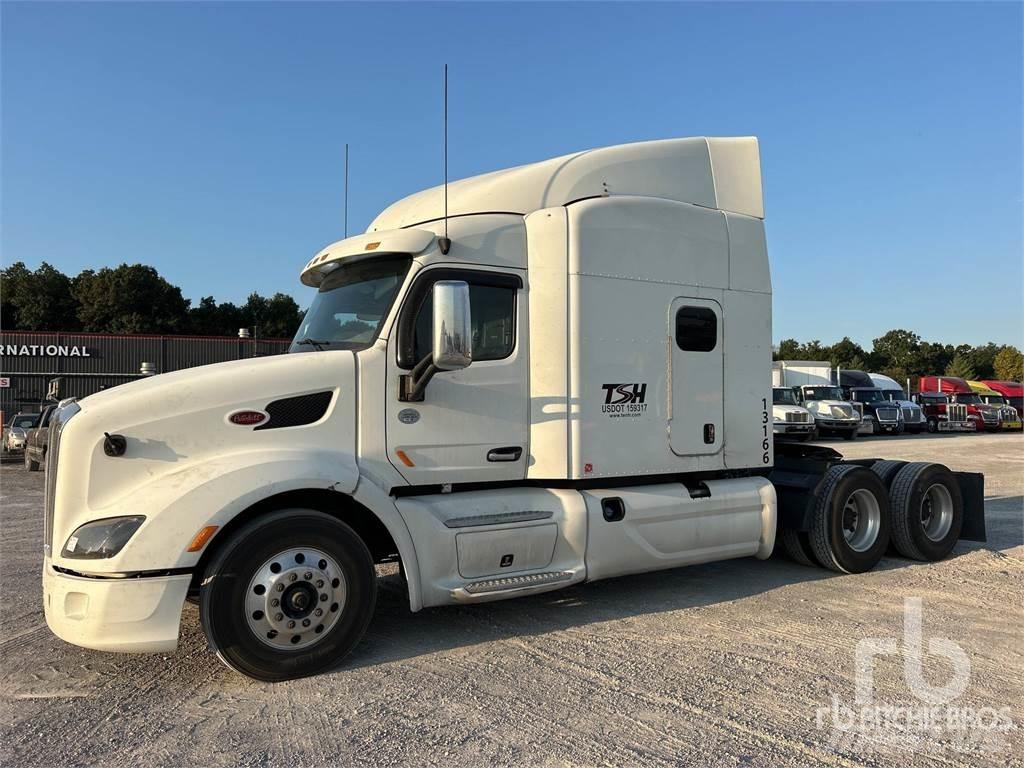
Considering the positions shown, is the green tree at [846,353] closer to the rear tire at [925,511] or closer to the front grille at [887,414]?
the front grille at [887,414]

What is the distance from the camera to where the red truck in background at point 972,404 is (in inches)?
1528

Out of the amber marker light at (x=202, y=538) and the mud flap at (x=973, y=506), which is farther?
the mud flap at (x=973, y=506)

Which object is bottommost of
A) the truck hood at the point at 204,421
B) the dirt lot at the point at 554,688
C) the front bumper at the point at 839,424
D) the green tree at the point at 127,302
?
the dirt lot at the point at 554,688

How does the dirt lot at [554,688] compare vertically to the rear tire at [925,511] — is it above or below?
below

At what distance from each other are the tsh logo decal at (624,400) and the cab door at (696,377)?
0.33m

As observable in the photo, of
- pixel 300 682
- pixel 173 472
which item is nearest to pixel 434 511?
pixel 300 682

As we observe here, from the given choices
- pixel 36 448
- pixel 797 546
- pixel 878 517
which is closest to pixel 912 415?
pixel 878 517

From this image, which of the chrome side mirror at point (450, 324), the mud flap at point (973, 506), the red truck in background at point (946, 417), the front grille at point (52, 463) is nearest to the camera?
the front grille at point (52, 463)

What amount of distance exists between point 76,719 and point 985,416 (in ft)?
143

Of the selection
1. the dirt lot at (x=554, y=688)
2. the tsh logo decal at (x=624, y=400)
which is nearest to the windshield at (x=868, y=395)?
the dirt lot at (x=554, y=688)

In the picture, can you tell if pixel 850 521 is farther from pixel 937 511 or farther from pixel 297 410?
pixel 297 410

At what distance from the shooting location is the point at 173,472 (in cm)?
441

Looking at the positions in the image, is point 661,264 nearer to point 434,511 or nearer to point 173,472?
point 434,511

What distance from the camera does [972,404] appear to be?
39188mm
